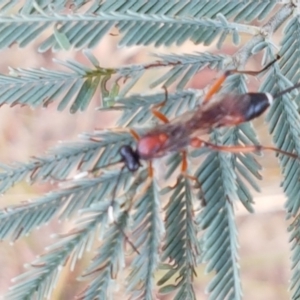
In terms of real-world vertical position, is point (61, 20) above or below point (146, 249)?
above

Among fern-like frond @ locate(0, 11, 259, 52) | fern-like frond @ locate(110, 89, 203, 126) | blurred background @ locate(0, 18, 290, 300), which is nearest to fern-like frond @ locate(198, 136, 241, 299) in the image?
fern-like frond @ locate(110, 89, 203, 126)

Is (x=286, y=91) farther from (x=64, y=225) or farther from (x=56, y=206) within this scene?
(x=64, y=225)

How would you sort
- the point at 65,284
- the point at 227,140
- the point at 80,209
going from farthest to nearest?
1. the point at 65,284
2. the point at 227,140
3. the point at 80,209

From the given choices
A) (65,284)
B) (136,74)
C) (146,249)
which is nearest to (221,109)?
(136,74)

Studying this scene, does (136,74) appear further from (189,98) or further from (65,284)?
(65,284)

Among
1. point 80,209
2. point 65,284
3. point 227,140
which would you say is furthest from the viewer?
point 65,284

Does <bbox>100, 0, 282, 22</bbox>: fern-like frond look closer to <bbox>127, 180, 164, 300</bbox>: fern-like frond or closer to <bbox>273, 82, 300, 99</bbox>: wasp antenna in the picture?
<bbox>273, 82, 300, 99</bbox>: wasp antenna

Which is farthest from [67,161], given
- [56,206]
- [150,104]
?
[150,104]
